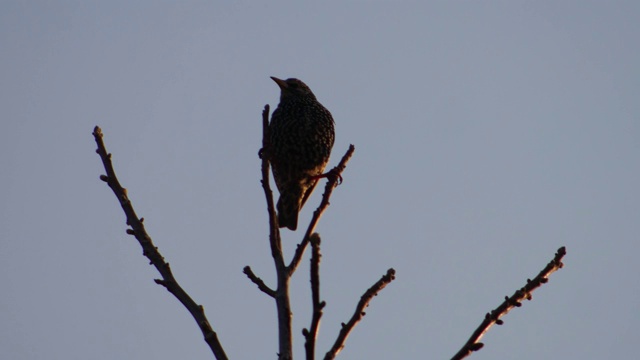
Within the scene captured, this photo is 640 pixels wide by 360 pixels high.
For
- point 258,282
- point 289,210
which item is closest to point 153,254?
point 258,282

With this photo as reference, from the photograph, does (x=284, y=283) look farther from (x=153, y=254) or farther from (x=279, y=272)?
(x=153, y=254)

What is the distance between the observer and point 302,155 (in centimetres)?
754

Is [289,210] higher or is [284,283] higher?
[289,210]

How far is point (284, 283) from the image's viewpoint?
360 cm

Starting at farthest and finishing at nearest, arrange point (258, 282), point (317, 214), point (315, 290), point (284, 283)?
point (317, 214)
point (258, 282)
point (284, 283)
point (315, 290)

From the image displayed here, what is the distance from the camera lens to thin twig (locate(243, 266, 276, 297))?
3.82m

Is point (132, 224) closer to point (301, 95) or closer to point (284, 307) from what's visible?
point (284, 307)

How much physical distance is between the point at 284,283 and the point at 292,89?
5.27 m

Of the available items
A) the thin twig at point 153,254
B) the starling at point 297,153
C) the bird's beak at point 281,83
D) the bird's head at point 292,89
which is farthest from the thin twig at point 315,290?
the bird's beak at point 281,83

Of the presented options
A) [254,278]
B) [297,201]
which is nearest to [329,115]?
[297,201]

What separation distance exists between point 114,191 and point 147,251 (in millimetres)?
345

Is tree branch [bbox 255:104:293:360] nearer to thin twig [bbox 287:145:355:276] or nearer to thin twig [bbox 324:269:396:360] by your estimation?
thin twig [bbox 287:145:355:276]

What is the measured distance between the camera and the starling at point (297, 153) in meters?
7.43

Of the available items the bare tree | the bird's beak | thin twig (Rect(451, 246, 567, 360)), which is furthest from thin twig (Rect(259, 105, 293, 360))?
the bird's beak
